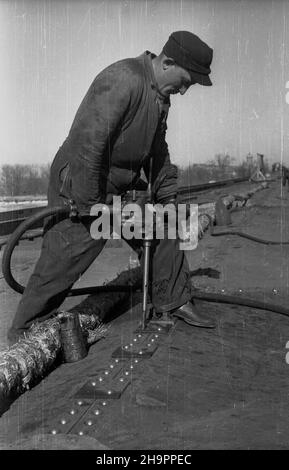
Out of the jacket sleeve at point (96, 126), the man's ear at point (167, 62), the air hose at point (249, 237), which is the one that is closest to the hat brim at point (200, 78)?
the man's ear at point (167, 62)

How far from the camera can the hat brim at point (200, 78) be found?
4.00m

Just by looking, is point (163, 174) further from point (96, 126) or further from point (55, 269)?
point (55, 269)

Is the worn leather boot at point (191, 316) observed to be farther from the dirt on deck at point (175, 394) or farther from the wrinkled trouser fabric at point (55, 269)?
the wrinkled trouser fabric at point (55, 269)

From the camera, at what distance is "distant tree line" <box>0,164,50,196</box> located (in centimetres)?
3700

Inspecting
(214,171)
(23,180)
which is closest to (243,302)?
(23,180)

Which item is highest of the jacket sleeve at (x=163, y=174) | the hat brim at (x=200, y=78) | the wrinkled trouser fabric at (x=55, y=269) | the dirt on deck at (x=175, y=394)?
the hat brim at (x=200, y=78)

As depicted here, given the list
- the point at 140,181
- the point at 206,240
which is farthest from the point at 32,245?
the point at 140,181

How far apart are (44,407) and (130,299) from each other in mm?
2464

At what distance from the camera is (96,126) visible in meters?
3.79

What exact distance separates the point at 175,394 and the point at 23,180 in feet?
122

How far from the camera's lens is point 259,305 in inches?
195

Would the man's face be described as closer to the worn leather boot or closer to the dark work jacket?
the dark work jacket

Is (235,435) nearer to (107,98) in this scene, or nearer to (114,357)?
(114,357)

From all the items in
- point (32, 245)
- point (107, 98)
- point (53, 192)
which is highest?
point (107, 98)
